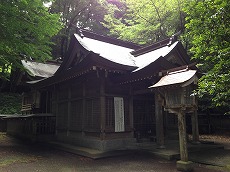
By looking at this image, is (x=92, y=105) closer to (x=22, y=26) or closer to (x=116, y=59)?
(x=116, y=59)

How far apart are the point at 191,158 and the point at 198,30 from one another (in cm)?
521

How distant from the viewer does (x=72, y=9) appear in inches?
1209

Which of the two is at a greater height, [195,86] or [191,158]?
[195,86]

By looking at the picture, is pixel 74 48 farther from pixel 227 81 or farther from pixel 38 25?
pixel 227 81

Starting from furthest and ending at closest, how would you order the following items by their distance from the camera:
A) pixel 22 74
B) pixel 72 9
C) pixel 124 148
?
pixel 72 9 < pixel 22 74 < pixel 124 148

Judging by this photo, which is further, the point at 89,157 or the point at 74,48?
the point at 74,48

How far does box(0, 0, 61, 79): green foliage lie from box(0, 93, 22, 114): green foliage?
50.4ft

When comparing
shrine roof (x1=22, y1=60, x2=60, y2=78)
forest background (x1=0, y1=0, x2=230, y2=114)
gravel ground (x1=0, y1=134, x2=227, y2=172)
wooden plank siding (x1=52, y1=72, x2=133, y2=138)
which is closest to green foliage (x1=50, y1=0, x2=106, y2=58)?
forest background (x1=0, y1=0, x2=230, y2=114)

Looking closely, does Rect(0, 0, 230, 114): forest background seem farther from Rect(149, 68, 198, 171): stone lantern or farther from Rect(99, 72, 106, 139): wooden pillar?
Rect(99, 72, 106, 139): wooden pillar

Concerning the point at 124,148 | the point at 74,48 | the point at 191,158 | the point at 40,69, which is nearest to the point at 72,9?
the point at 40,69

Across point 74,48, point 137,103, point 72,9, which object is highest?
point 72,9

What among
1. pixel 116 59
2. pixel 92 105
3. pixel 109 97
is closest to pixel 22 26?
pixel 116 59

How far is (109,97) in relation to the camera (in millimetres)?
10891

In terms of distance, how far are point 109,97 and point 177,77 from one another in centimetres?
435
